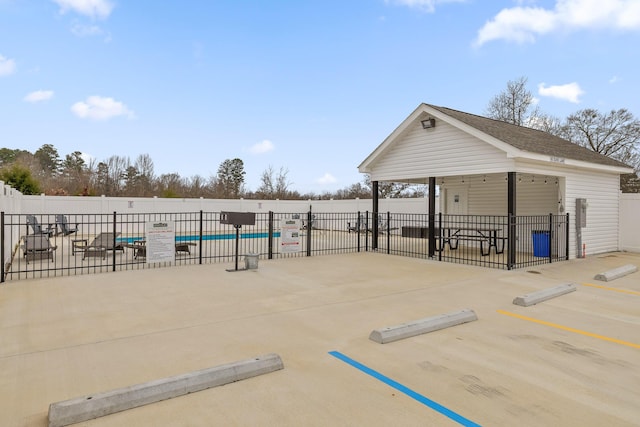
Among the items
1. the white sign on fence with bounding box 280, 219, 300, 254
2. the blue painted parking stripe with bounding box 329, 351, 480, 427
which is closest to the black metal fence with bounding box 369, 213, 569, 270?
the white sign on fence with bounding box 280, 219, 300, 254

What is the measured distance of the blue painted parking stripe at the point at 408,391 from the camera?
279 cm

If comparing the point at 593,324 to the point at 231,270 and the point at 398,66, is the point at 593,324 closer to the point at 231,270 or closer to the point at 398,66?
the point at 231,270

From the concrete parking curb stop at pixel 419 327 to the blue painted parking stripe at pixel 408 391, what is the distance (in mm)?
640

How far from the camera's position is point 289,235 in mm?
11461

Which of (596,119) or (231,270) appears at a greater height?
(596,119)

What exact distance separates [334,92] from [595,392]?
71.4 ft

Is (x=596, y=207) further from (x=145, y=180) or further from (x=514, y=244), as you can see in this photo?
(x=145, y=180)

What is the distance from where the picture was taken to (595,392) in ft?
10.6

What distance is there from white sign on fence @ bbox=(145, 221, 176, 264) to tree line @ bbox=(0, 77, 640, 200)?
1929 centimetres

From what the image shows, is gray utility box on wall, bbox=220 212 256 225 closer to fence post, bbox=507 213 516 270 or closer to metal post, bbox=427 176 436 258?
metal post, bbox=427 176 436 258

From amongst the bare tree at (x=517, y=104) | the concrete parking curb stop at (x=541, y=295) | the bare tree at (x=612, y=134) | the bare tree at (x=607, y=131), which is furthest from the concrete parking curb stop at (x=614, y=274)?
the bare tree at (x=517, y=104)

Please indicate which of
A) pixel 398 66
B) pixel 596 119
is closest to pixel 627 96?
pixel 596 119

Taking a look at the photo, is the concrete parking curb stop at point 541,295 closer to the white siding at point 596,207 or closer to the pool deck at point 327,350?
the pool deck at point 327,350

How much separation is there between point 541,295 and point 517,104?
92.7 feet
